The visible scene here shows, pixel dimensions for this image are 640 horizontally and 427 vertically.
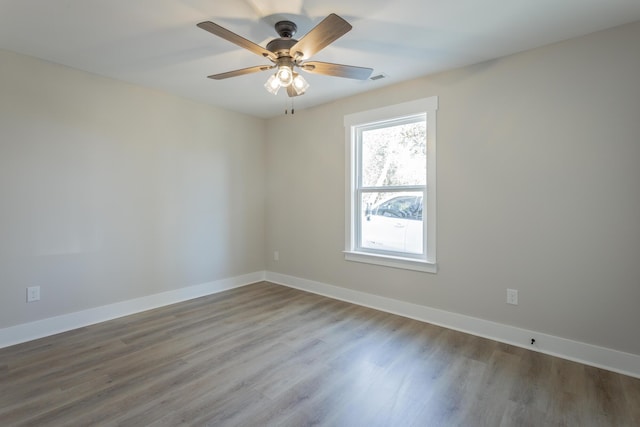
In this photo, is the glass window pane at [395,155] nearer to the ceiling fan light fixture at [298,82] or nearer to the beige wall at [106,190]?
the ceiling fan light fixture at [298,82]

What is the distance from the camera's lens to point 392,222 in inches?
138

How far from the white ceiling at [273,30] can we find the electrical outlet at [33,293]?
2.05 meters

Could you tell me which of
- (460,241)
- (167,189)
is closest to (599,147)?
(460,241)

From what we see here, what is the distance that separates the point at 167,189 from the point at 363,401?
3098 mm

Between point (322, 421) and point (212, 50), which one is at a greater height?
point (212, 50)

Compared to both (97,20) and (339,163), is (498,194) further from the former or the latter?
(97,20)

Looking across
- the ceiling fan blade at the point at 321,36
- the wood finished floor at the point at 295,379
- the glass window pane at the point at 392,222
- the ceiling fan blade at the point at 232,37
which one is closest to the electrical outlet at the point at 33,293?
the wood finished floor at the point at 295,379

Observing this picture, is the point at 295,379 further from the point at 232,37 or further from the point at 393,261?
the point at 232,37

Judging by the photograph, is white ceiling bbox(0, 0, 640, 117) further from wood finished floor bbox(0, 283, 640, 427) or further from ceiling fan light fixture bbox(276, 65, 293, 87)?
wood finished floor bbox(0, 283, 640, 427)

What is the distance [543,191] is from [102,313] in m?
4.28

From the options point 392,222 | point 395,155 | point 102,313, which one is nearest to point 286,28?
point 395,155

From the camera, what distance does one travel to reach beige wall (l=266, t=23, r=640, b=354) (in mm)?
2234

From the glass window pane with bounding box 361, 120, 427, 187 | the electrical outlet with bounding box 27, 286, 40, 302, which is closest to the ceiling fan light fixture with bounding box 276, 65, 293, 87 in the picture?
the glass window pane with bounding box 361, 120, 427, 187

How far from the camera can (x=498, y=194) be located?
2.73 m
